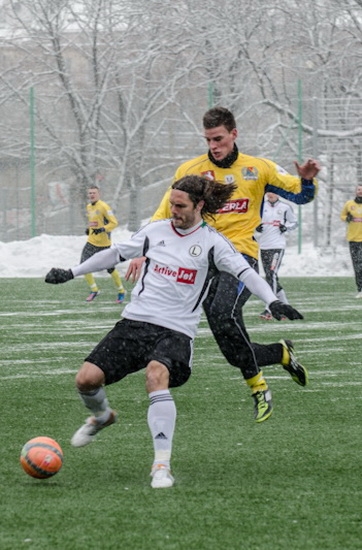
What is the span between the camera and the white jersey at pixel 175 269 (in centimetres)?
700

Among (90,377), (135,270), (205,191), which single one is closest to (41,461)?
(90,377)

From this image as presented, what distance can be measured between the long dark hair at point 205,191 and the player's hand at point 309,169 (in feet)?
4.56

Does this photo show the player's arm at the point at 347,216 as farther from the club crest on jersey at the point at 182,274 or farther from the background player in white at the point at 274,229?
the club crest on jersey at the point at 182,274

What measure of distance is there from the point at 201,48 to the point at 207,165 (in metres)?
27.2

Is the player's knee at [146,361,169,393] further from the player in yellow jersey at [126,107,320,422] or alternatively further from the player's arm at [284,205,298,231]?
the player's arm at [284,205,298,231]

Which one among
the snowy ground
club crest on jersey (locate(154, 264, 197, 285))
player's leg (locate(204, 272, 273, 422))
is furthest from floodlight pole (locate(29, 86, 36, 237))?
club crest on jersey (locate(154, 264, 197, 285))

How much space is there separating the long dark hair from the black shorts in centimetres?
75

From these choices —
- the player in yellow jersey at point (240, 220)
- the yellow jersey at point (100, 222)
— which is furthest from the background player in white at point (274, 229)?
the player in yellow jersey at point (240, 220)

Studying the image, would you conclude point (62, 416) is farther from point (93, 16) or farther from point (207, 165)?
point (93, 16)

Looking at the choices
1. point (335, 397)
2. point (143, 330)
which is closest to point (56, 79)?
point (335, 397)

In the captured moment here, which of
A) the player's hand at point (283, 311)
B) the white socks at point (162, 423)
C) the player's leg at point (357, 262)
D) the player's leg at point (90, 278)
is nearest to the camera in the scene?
the white socks at point (162, 423)

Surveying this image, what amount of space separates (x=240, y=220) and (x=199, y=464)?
7.82 ft

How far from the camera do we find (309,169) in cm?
866

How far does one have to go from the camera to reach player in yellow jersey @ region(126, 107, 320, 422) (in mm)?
8328
